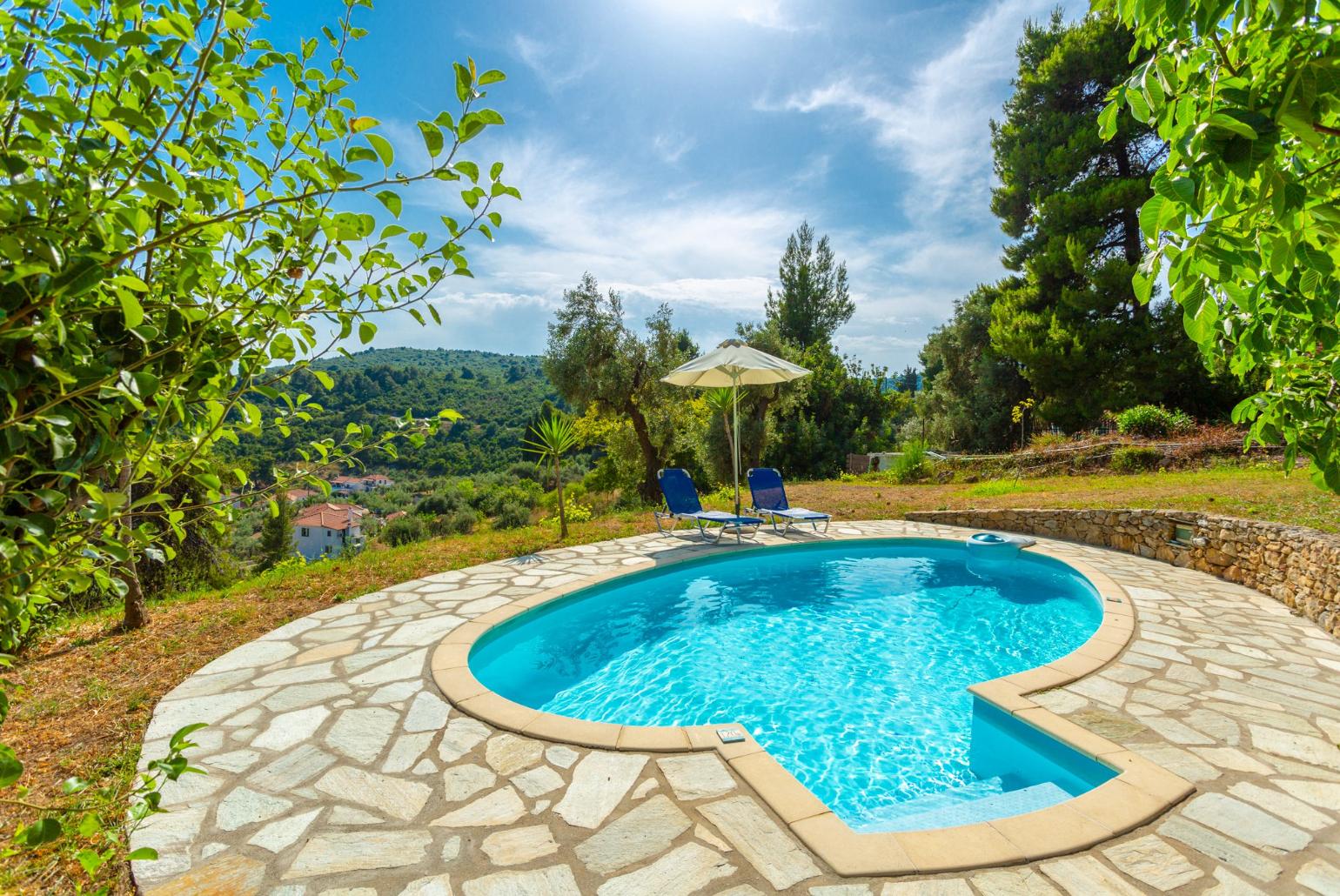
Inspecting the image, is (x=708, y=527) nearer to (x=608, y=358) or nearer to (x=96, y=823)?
(x=608, y=358)

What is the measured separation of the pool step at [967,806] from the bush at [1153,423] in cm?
1458

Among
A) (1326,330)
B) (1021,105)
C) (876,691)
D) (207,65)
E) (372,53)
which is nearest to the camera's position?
(207,65)

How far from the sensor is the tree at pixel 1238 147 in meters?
0.93

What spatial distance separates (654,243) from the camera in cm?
1118

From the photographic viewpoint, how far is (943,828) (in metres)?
2.44

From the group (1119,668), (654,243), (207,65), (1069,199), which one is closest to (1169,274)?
(207,65)

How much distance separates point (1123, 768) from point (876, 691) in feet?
5.47

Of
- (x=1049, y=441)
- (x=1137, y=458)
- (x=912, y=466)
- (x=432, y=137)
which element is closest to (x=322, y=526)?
(x=912, y=466)

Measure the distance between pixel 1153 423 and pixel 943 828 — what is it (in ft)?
51.1

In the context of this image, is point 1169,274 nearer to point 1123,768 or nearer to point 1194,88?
point 1194,88

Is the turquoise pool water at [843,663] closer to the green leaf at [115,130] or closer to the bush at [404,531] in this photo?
the green leaf at [115,130]

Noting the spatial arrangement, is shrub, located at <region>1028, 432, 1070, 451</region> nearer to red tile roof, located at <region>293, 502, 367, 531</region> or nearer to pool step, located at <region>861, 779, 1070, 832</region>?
pool step, located at <region>861, 779, 1070, 832</region>

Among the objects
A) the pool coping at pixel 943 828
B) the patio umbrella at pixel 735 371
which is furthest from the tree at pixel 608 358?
the pool coping at pixel 943 828

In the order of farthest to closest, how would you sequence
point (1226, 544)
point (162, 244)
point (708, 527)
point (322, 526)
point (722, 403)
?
point (322, 526) → point (722, 403) → point (708, 527) → point (1226, 544) → point (162, 244)
